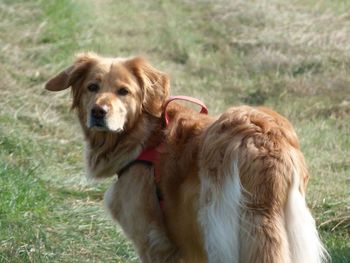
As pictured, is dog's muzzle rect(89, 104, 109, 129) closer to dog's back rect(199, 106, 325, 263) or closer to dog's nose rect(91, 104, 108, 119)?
dog's nose rect(91, 104, 108, 119)

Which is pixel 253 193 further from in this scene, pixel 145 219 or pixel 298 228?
pixel 145 219

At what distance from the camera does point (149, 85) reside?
5.54 meters

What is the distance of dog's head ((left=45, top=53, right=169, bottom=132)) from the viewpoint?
532 cm

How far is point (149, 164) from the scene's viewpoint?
5359mm

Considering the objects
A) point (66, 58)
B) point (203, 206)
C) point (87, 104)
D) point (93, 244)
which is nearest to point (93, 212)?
point (93, 244)

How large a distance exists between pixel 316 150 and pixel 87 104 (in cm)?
403

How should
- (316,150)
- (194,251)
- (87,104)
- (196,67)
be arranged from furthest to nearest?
(196,67) → (316,150) → (87,104) → (194,251)

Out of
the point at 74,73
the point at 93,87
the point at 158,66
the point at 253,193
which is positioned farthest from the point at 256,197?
the point at 158,66

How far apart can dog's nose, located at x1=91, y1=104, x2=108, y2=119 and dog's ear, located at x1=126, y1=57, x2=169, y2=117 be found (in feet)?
1.22

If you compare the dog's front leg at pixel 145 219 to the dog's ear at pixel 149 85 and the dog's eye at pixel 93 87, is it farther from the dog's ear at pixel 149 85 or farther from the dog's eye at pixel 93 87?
the dog's eye at pixel 93 87

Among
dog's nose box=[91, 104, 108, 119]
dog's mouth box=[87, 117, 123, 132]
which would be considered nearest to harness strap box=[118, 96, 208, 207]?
dog's mouth box=[87, 117, 123, 132]

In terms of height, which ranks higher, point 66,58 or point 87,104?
point 87,104

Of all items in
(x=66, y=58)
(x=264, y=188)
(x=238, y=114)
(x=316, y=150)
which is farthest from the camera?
(x=66, y=58)

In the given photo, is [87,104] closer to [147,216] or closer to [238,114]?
[147,216]
